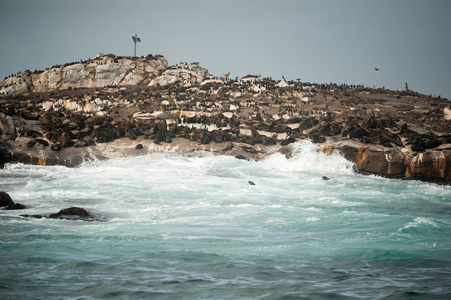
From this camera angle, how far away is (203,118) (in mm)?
34375

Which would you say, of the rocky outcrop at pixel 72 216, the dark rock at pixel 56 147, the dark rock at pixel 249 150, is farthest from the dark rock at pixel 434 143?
the dark rock at pixel 56 147

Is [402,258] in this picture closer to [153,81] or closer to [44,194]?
[44,194]

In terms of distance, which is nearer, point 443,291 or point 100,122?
point 443,291

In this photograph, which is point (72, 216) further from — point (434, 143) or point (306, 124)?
point (306, 124)

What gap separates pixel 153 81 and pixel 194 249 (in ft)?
163

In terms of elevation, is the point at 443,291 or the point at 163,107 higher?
the point at 163,107

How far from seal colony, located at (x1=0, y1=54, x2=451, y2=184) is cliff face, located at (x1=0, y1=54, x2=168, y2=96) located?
15cm

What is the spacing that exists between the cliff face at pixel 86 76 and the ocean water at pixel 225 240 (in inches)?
1518

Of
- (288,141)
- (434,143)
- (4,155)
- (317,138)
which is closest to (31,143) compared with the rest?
(4,155)

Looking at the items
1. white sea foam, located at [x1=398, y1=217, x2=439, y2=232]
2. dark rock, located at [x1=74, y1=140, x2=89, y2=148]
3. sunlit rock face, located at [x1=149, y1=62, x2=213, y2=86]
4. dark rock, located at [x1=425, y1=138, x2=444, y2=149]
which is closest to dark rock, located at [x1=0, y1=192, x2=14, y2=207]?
white sea foam, located at [x1=398, y1=217, x2=439, y2=232]

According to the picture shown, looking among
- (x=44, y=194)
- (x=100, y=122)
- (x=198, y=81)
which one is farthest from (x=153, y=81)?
(x=44, y=194)

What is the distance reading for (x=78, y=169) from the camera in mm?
22812

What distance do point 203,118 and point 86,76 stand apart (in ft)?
101

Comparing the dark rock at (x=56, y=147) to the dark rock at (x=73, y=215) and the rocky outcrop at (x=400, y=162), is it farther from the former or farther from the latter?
the rocky outcrop at (x=400, y=162)
